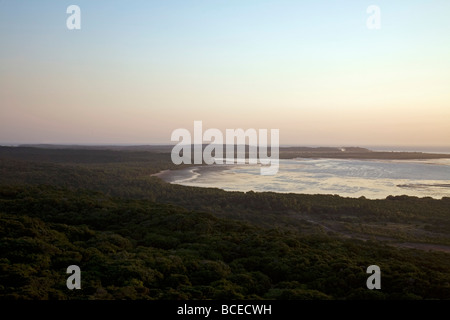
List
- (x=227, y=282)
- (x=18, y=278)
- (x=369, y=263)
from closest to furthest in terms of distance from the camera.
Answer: (x=18, y=278)
(x=227, y=282)
(x=369, y=263)

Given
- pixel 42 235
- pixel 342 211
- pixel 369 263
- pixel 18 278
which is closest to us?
pixel 18 278

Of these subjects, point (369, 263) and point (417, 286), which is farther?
point (369, 263)

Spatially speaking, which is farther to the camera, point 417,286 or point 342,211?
point 342,211

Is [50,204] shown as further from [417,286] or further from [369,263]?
[417,286]

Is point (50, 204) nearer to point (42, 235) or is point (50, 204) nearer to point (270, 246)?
point (42, 235)

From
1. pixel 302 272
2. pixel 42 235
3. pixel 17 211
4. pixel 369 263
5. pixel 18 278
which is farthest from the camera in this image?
pixel 17 211

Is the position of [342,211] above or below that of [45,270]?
below

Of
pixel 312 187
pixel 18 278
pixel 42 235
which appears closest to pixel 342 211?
pixel 312 187
